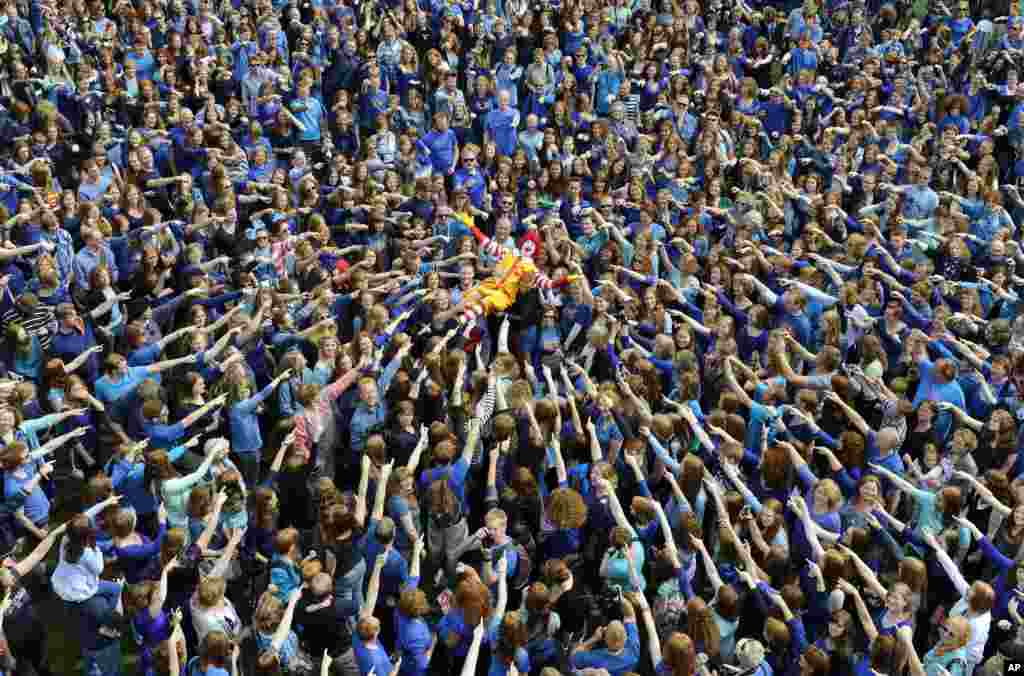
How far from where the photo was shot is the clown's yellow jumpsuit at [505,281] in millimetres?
11742

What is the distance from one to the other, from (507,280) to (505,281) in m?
0.03

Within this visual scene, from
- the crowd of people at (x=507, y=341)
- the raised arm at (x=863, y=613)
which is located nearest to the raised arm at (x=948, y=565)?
the crowd of people at (x=507, y=341)

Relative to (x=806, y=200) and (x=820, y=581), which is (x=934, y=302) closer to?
(x=806, y=200)

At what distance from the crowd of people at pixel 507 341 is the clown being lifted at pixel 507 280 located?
0.04 m

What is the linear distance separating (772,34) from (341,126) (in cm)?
781

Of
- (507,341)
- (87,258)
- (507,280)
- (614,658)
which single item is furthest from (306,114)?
(614,658)

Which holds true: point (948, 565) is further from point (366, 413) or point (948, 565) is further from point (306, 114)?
point (306, 114)

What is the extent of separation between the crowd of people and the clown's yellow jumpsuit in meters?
0.04

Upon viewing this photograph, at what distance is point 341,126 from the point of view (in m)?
15.0

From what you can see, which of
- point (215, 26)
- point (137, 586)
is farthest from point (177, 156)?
point (137, 586)

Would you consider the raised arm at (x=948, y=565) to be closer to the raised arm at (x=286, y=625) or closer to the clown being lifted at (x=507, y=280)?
the raised arm at (x=286, y=625)

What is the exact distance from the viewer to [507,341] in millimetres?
11703

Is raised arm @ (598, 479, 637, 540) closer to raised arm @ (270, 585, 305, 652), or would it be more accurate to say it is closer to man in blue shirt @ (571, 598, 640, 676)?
man in blue shirt @ (571, 598, 640, 676)

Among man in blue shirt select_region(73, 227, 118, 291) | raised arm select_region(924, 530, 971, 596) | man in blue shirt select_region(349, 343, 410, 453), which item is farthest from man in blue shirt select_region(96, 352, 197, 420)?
raised arm select_region(924, 530, 971, 596)
